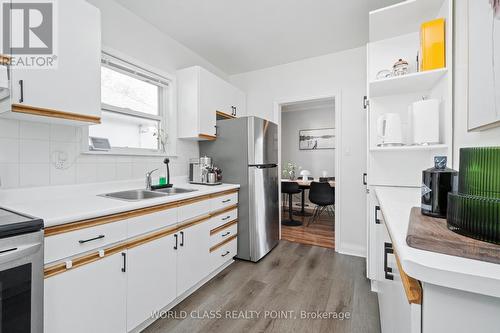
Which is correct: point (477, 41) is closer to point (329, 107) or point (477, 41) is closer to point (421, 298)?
point (421, 298)

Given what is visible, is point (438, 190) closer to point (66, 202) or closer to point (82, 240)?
point (82, 240)

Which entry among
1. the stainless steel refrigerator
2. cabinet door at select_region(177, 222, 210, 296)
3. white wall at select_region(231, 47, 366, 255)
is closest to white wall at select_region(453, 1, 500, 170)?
white wall at select_region(231, 47, 366, 255)

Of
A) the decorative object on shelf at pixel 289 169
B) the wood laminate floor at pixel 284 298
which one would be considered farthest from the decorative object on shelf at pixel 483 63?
the decorative object on shelf at pixel 289 169

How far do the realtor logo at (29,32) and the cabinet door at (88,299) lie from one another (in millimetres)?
1180

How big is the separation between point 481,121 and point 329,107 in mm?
4575

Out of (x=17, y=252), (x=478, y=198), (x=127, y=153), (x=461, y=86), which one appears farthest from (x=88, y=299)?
(x=461, y=86)

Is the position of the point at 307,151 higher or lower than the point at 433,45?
lower

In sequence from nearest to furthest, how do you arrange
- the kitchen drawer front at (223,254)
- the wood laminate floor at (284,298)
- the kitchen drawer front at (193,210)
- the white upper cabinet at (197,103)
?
the wood laminate floor at (284,298)
the kitchen drawer front at (193,210)
the kitchen drawer front at (223,254)
the white upper cabinet at (197,103)

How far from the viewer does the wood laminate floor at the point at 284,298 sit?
1.54 metres

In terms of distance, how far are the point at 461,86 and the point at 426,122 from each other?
272 millimetres

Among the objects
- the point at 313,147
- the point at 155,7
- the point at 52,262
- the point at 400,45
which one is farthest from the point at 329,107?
the point at 52,262

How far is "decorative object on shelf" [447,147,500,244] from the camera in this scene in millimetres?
556

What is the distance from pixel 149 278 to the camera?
1495mm

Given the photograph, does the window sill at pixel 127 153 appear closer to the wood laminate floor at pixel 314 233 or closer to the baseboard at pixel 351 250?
the wood laminate floor at pixel 314 233
